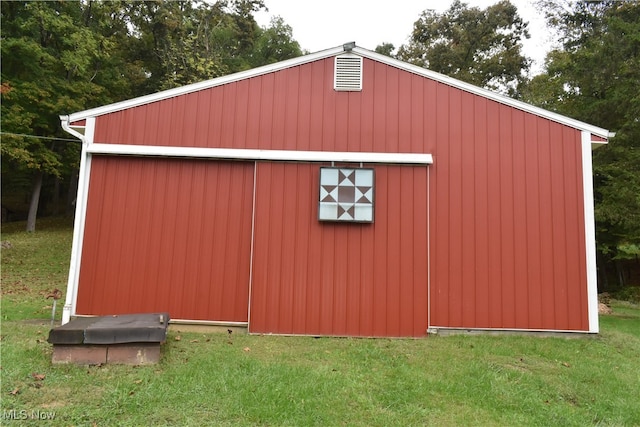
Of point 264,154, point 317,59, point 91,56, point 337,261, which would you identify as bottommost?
point 337,261

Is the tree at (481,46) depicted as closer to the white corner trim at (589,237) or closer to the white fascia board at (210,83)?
the white corner trim at (589,237)

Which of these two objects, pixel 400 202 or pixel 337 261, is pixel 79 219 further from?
pixel 400 202

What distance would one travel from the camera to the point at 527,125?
5.24 meters

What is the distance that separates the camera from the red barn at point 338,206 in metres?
5.05

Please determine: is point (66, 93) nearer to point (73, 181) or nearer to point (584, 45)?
point (73, 181)

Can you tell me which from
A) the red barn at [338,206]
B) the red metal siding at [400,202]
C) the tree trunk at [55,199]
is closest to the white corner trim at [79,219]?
the red barn at [338,206]

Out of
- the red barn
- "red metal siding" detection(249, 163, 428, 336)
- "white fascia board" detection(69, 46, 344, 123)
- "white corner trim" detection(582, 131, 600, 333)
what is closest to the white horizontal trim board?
the red barn

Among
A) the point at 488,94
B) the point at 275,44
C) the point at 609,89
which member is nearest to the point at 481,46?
the point at 609,89

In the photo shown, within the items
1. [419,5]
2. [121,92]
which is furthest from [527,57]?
[121,92]

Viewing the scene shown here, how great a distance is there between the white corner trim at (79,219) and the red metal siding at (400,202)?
145 millimetres

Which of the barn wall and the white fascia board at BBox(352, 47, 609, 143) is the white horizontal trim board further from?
the white fascia board at BBox(352, 47, 609, 143)

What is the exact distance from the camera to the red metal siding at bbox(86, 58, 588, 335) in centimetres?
503

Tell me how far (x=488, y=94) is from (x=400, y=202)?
1.95 m

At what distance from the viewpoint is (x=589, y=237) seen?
16.5 ft
